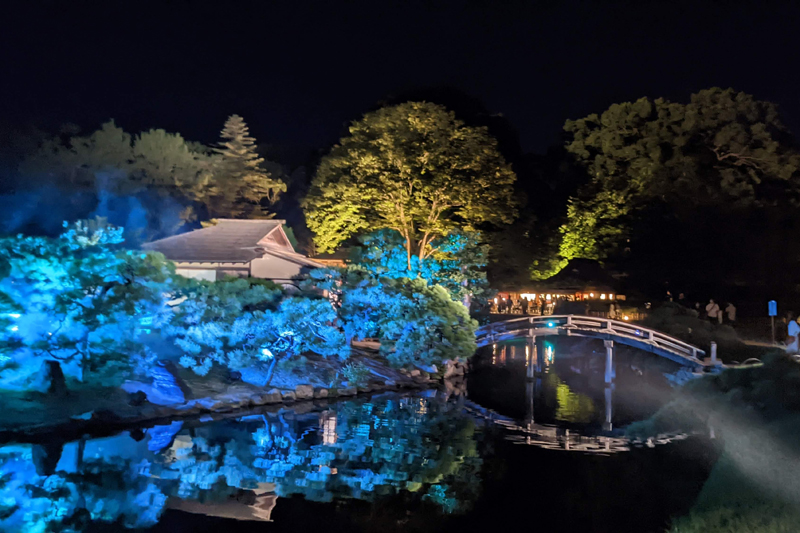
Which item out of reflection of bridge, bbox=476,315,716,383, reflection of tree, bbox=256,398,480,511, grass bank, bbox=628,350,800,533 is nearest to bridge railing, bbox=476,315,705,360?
reflection of bridge, bbox=476,315,716,383

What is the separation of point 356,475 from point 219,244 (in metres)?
17.1

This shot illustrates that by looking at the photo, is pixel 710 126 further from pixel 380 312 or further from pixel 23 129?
pixel 23 129

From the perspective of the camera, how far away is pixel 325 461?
601 inches

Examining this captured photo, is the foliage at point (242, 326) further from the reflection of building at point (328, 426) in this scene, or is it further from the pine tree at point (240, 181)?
the pine tree at point (240, 181)

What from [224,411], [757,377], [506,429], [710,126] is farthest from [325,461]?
[710,126]

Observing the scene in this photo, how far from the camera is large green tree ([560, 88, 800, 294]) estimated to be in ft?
113

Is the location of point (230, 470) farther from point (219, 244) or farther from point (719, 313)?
point (719, 313)

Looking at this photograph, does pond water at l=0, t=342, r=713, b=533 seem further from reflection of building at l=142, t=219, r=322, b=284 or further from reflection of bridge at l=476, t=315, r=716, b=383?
reflection of building at l=142, t=219, r=322, b=284

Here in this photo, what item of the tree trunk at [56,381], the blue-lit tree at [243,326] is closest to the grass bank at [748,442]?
the blue-lit tree at [243,326]

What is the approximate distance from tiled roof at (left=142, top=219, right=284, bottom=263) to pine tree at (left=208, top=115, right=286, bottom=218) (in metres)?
12.6

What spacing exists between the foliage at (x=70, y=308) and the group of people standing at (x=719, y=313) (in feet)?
90.1

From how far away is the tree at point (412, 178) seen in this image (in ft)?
93.2

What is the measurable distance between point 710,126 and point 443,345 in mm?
20340

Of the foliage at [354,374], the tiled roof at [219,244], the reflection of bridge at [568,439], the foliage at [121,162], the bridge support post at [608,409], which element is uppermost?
the foliage at [121,162]
